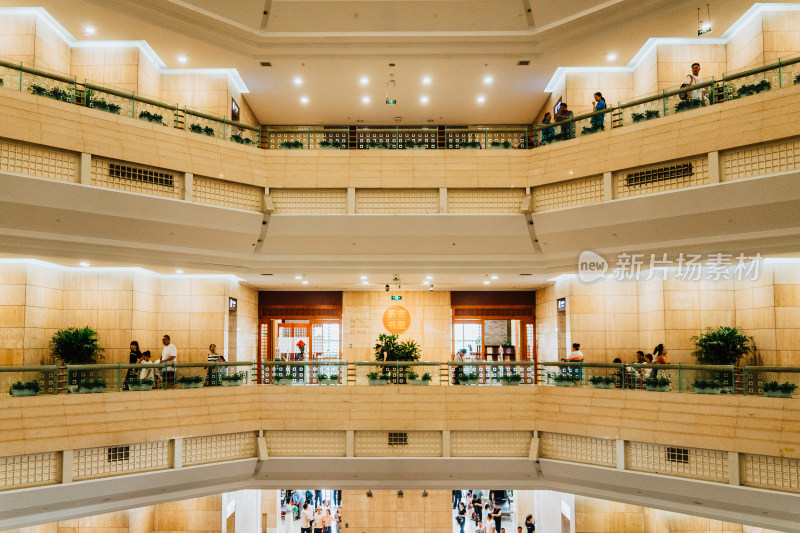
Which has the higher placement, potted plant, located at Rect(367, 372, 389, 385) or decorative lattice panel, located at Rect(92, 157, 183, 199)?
decorative lattice panel, located at Rect(92, 157, 183, 199)

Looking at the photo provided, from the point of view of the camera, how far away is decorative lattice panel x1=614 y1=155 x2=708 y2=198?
37.9ft

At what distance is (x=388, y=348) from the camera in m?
13.9

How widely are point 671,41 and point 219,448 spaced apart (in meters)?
14.0

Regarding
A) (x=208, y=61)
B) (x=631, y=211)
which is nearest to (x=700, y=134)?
(x=631, y=211)

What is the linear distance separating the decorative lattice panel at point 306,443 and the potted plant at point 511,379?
3.89m

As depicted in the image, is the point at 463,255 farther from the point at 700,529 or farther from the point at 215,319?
the point at 700,529

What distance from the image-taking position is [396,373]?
→ 13.4 meters

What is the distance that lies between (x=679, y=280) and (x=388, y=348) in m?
7.03

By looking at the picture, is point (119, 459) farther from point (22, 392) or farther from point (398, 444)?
point (398, 444)

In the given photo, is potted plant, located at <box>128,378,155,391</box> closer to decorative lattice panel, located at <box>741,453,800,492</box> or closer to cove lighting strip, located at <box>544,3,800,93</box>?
decorative lattice panel, located at <box>741,453,800,492</box>

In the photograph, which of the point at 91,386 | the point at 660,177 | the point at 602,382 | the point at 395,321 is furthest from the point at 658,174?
the point at 91,386

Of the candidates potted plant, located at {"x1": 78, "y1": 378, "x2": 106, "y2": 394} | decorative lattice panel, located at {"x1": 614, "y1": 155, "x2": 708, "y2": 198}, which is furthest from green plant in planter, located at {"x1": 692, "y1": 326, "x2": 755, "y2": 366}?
potted plant, located at {"x1": 78, "y1": 378, "x2": 106, "y2": 394}

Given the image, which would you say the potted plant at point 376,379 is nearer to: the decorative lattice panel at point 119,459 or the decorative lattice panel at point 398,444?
the decorative lattice panel at point 398,444

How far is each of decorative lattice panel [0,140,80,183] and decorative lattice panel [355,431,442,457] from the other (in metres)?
8.24
